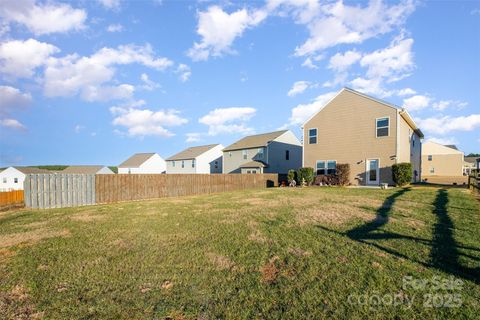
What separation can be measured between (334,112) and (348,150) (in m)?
3.49

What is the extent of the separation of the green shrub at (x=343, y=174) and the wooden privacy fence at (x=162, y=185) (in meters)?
7.84

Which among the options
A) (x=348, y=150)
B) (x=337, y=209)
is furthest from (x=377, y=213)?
(x=348, y=150)

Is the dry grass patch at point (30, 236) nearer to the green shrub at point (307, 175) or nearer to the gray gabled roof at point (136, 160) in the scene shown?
the green shrub at point (307, 175)

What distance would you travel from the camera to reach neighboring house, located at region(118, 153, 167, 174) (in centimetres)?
4950

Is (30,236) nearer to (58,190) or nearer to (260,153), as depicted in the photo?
(58,190)

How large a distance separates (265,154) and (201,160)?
544 inches

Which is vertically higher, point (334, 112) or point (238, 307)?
point (334, 112)

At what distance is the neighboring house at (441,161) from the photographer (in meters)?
38.8

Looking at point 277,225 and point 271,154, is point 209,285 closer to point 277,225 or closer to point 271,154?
point 277,225

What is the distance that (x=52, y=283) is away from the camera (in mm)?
3857

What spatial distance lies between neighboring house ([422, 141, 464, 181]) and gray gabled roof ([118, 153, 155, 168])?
50.2 meters

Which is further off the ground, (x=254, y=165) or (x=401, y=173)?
(x=254, y=165)

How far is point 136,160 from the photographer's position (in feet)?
171

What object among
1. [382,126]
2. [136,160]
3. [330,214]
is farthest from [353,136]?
[136,160]
